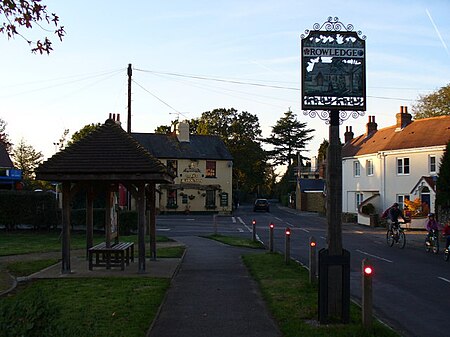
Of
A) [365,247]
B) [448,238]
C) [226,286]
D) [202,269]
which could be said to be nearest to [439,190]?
[365,247]

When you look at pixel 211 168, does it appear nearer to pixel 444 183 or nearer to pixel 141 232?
pixel 444 183

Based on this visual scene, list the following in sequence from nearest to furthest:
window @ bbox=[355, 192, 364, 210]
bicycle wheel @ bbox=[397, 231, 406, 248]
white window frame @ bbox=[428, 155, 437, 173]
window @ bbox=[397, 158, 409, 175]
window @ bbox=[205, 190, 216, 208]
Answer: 1. bicycle wheel @ bbox=[397, 231, 406, 248]
2. white window frame @ bbox=[428, 155, 437, 173]
3. window @ bbox=[397, 158, 409, 175]
4. window @ bbox=[355, 192, 364, 210]
5. window @ bbox=[205, 190, 216, 208]

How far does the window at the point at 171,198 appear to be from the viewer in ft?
191

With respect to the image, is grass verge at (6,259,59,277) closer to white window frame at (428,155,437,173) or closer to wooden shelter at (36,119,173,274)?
wooden shelter at (36,119,173,274)

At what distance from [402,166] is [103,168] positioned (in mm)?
35338

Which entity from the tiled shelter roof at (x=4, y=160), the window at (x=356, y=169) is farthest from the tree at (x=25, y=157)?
the window at (x=356, y=169)

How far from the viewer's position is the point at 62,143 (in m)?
59.8

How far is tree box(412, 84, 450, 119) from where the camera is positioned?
68.8 m

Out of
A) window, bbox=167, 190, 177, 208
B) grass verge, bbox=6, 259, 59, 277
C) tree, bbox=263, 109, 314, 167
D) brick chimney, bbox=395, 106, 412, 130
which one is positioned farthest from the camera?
tree, bbox=263, 109, 314, 167

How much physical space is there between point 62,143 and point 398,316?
54.2m

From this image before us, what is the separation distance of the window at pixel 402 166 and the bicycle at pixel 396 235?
66.6ft

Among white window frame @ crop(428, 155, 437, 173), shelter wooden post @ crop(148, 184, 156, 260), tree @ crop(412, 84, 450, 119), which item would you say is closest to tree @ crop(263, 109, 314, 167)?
tree @ crop(412, 84, 450, 119)

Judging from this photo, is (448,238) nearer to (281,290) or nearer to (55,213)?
(281,290)

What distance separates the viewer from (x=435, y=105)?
69875 mm
